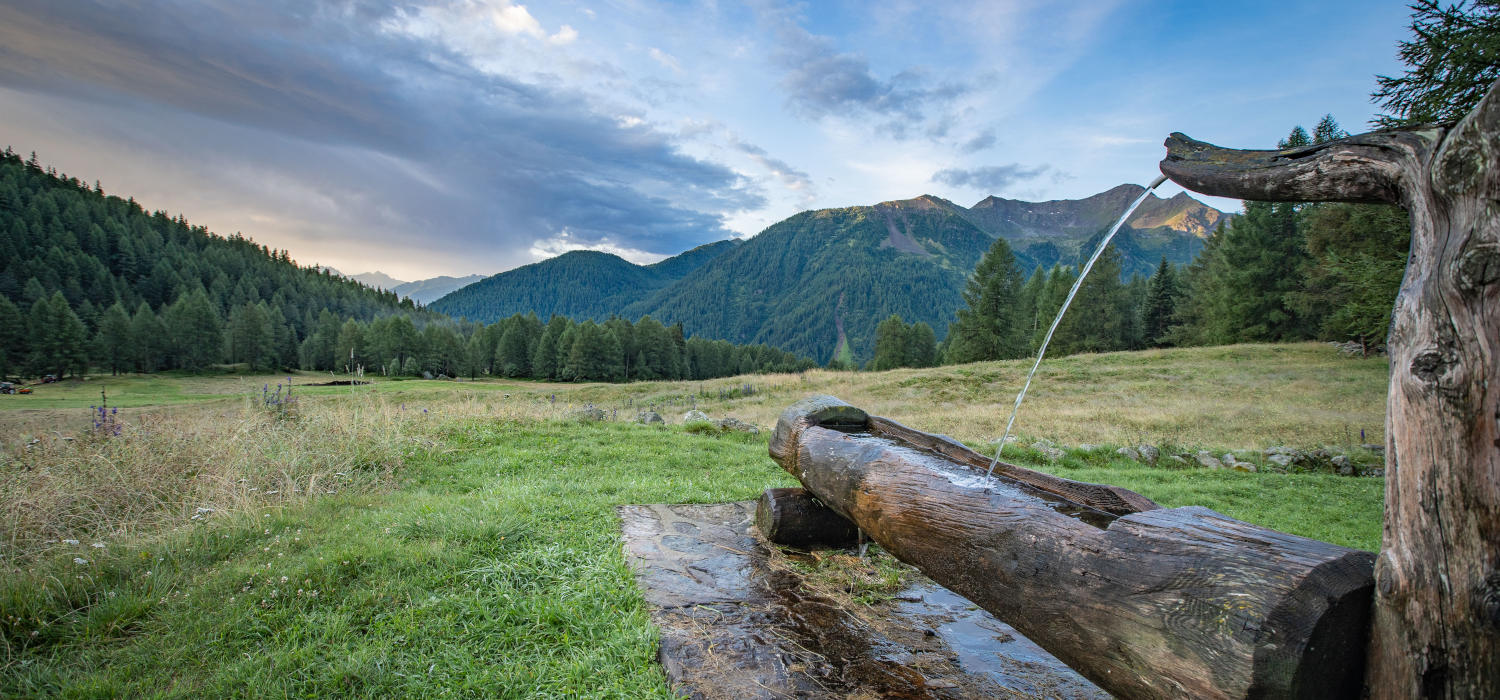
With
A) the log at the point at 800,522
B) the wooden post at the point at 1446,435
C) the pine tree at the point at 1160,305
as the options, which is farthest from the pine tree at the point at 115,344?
the pine tree at the point at 1160,305

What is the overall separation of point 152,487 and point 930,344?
223ft

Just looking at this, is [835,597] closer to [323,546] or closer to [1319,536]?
[323,546]

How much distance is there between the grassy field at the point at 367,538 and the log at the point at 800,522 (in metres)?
1.46

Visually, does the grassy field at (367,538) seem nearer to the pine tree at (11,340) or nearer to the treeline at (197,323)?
the treeline at (197,323)

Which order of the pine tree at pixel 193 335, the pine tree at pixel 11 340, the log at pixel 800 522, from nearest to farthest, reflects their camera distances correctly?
1. the log at pixel 800 522
2. the pine tree at pixel 11 340
3. the pine tree at pixel 193 335

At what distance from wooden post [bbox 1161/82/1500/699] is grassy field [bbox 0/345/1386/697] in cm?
279

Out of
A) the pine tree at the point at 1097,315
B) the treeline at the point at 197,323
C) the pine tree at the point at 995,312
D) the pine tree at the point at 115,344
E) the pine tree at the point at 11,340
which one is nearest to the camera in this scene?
the pine tree at the point at 11,340

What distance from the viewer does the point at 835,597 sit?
13.8 ft

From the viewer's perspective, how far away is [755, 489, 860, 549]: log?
16.9ft

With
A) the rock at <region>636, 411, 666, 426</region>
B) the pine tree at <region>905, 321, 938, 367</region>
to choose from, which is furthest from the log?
the pine tree at <region>905, 321, 938, 367</region>

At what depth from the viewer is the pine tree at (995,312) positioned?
4312 cm

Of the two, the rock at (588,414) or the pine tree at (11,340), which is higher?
the pine tree at (11,340)

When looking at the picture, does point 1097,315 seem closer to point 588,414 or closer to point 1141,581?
point 588,414

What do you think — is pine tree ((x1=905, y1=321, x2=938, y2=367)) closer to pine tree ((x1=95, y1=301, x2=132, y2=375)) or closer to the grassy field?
the grassy field
